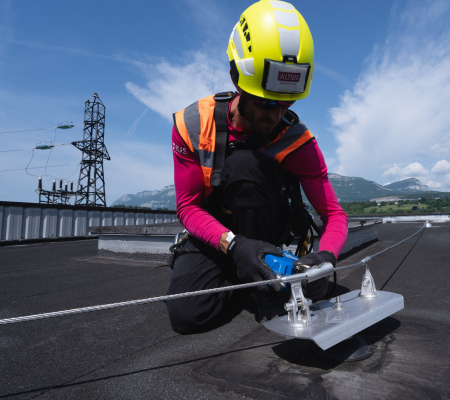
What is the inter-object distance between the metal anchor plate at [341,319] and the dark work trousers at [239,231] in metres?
0.18

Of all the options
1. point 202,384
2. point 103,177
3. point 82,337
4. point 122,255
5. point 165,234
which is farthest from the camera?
point 103,177

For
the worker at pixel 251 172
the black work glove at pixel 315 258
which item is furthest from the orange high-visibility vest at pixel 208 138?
the black work glove at pixel 315 258

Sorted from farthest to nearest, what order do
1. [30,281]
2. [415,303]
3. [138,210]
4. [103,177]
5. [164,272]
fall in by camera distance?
1. [103,177]
2. [138,210]
3. [164,272]
4. [30,281]
5. [415,303]

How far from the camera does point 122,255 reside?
5043mm

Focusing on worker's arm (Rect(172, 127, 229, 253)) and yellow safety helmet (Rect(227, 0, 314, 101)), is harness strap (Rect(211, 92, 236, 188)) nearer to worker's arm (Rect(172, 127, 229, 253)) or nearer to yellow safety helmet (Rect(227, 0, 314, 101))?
worker's arm (Rect(172, 127, 229, 253))

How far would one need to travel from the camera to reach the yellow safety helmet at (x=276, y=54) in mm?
1646

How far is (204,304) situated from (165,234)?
2696mm

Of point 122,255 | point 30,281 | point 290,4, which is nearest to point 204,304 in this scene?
point 290,4

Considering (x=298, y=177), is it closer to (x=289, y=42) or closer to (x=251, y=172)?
(x=251, y=172)

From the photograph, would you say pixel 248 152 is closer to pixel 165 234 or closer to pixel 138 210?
pixel 165 234

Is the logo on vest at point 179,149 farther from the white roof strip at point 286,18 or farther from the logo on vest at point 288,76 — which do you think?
the white roof strip at point 286,18

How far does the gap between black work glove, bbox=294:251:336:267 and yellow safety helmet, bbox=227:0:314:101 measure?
2.88 ft

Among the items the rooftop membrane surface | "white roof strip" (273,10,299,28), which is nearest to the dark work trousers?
the rooftop membrane surface

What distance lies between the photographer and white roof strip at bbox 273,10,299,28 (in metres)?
1.68
